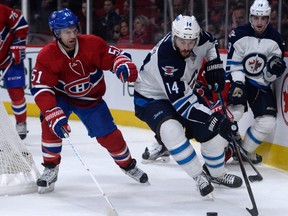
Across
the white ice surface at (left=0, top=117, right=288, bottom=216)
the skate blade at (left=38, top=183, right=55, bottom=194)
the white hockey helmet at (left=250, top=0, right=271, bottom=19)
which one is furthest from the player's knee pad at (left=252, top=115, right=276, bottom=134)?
the skate blade at (left=38, top=183, right=55, bottom=194)

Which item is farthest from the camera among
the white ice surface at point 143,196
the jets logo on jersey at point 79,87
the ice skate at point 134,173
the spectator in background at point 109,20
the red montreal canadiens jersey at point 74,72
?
the spectator in background at point 109,20

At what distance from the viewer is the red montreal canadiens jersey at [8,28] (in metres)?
5.65

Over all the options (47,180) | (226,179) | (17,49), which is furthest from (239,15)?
(47,180)

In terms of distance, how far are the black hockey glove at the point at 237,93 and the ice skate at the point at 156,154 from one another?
57 centimetres

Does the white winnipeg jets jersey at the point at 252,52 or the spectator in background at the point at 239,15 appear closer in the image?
the white winnipeg jets jersey at the point at 252,52

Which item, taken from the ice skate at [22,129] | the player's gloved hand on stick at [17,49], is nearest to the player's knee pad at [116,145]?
the player's gloved hand on stick at [17,49]

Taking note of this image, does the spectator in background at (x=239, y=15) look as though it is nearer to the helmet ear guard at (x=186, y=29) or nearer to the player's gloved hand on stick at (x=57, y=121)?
the helmet ear guard at (x=186, y=29)

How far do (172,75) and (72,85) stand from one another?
0.57 metres

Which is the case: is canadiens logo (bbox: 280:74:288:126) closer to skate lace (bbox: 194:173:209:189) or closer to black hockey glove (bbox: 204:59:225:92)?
black hockey glove (bbox: 204:59:225:92)

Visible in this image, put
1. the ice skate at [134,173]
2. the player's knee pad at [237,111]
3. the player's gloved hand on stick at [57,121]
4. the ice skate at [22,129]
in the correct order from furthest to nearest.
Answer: the ice skate at [22,129]
the player's knee pad at [237,111]
the ice skate at [134,173]
the player's gloved hand on stick at [57,121]

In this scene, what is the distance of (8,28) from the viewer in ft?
18.8

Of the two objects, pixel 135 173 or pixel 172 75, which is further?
pixel 135 173

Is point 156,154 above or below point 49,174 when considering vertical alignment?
below

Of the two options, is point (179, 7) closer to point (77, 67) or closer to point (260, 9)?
point (260, 9)
